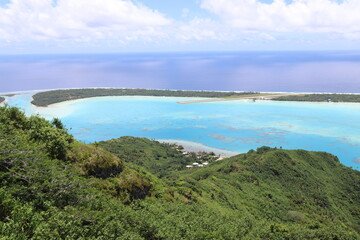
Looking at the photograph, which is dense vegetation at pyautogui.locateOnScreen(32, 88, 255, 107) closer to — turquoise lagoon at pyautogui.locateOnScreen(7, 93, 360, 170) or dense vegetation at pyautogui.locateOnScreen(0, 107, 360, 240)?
turquoise lagoon at pyautogui.locateOnScreen(7, 93, 360, 170)

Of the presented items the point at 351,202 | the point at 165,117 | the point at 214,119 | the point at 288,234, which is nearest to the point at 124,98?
the point at 165,117

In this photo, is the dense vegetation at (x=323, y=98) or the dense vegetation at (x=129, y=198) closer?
the dense vegetation at (x=129, y=198)

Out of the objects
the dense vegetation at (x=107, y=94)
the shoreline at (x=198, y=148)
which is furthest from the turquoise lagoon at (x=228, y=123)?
the dense vegetation at (x=107, y=94)

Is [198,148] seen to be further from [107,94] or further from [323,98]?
[107,94]

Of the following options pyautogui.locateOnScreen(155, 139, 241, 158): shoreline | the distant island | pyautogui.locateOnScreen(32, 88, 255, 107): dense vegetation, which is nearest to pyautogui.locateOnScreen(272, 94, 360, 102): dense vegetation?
the distant island

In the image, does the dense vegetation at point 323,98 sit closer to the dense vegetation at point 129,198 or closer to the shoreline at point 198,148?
the shoreline at point 198,148

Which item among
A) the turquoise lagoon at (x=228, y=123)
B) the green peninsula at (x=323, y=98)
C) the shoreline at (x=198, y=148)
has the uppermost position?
the green peninsula at (x=323, y=98)
